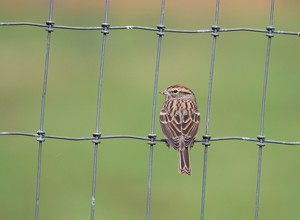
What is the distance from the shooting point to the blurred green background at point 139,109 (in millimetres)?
14836

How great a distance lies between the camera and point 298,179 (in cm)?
1573

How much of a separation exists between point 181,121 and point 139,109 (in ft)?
26.8

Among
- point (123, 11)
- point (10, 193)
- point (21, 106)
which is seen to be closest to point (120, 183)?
point (10, 193)

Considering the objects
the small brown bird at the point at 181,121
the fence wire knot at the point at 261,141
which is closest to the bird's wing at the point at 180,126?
the small brown bird at the point at 181,121

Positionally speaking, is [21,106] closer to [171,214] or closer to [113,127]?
[113,127]

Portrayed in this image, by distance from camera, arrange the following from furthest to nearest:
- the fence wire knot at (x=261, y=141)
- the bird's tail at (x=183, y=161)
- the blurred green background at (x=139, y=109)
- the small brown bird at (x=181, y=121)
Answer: the blurred green background at (x=139, y=109) < the small brown bird at (x=181, y=121) < the bird's tail at (x=183, y=161) < the fence wire knot at (x=261, y=141)

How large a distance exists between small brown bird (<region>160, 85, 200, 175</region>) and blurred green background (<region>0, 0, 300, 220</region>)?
12.0ft

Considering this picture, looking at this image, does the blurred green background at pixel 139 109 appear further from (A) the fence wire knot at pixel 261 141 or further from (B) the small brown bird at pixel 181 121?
(A) the fence wire knot at pixel 261 141

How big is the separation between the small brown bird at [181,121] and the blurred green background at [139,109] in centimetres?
367

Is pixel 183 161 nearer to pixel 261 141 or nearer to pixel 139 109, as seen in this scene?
pixel 261 141

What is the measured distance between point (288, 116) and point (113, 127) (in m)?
2.58

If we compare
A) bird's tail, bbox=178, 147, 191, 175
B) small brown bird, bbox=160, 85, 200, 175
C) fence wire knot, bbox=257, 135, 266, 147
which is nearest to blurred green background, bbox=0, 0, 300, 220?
small brown bird, bbox=160, 85, 200, 175

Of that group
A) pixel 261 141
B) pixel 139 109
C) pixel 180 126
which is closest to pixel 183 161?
pixel 180 126

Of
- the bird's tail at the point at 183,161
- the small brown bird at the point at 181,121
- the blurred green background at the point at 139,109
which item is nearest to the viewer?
the bird's tail at the point at 183,161
